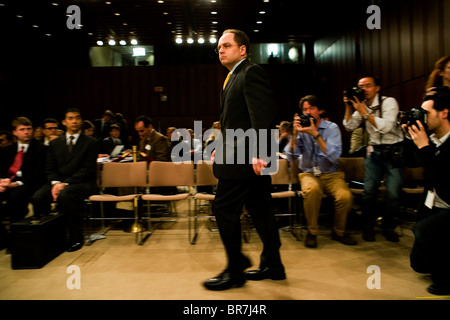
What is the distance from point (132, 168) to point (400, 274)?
10.1ft

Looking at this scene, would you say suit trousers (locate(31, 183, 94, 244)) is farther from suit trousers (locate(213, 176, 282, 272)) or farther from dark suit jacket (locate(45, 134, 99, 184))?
suit trousers (locate(213, 176, 282, 272))

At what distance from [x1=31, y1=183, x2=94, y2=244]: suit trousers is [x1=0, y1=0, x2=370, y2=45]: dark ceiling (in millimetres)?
5870

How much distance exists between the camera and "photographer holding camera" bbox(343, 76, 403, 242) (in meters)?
2.94

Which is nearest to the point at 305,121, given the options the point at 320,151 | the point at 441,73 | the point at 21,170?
the point at 320,151

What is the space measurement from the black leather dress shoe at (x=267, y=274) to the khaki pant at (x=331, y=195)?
98 centimetres

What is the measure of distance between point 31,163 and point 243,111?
9.33 feet

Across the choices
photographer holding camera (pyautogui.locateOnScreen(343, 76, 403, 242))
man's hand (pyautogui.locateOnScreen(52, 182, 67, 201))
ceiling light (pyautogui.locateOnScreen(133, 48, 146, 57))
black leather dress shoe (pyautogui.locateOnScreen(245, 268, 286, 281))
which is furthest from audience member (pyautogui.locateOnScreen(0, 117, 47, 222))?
ceiling light (pyautogui.locateOnScreen(133, 48, 146, 57))

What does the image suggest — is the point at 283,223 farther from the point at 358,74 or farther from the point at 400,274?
the point at 358,74

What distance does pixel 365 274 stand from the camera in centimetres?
229

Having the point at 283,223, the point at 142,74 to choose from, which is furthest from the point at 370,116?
the point at 142,74

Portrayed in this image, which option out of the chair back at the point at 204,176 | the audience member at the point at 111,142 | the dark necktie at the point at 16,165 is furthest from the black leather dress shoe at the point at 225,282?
the audience member at the point at 111,142

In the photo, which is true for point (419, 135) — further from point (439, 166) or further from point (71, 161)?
point (71, 161)

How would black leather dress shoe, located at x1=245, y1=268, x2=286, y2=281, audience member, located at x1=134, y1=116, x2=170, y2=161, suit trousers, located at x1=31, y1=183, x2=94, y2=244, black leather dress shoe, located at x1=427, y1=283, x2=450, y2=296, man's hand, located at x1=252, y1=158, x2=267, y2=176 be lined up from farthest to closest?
1. audience member, located at x1=134, y1=116, x2=170, y2=161
2. suit trousers, located at x1=31, y1=183, x2=94, y2=244
3. black leather dress shoe, located at x1=245, y1=268, x2=286, y2=281
4. black leather dress shoe, located at x1=427, y1=283, x2=450, y2=296
5. man's hand, located at x1=252, y1=158, x2=267, y2=176

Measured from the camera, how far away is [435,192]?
6.67 ft
